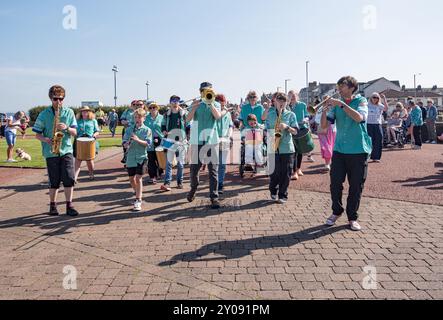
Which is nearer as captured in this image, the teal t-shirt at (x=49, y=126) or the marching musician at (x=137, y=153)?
the teal t-shirt at (x=49, y=126)

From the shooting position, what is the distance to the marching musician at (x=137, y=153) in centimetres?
618

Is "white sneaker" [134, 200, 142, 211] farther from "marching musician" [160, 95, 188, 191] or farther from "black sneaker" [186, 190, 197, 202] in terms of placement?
"marching musician" [160, 95, 188, 191]

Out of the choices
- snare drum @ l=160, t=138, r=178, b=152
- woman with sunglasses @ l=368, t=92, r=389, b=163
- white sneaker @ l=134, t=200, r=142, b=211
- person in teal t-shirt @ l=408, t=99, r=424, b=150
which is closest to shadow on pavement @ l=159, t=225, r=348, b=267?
white sneaker @ l=134, t=200, r=142, b=211

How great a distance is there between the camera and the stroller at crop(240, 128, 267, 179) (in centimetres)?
860

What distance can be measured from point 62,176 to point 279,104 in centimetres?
389

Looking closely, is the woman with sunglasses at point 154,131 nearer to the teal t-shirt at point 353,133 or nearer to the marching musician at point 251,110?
the marching musician at point 251,110

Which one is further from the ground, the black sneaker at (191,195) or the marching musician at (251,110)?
the marching musician at (251,110)

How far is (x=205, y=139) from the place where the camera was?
21.0ft

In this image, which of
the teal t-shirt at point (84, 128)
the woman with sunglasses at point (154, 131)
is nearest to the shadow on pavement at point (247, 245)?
the woman with sunglasses at point (154, 131)

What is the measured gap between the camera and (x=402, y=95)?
70500 millimetres

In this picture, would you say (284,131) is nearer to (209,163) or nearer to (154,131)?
(209,163)

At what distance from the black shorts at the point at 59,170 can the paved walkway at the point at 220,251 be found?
1.91ft

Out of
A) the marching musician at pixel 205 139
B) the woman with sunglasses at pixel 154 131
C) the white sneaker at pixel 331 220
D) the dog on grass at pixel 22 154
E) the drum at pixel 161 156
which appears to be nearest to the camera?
the white sneaker at pixel 331 220

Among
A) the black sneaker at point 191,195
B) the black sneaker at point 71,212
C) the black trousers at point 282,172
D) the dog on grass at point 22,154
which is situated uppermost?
the dog on grass at point 22,154
